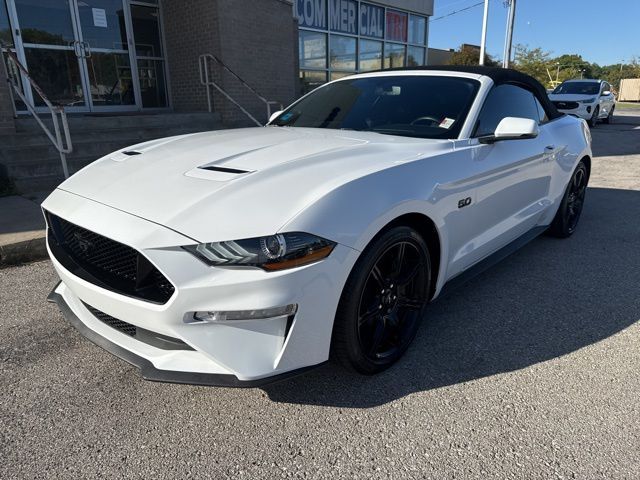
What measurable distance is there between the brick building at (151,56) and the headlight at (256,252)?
5.99 m

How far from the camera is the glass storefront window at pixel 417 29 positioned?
17156 millimetres

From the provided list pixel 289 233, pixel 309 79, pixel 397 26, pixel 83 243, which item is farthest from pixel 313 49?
pixel 289 233

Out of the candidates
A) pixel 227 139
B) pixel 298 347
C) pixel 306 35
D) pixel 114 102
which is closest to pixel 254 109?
pixel 114 102

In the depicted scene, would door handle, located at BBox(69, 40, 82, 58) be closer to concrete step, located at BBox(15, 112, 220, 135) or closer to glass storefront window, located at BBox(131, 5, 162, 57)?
glass storefront window, located at BBox(131, 5, 162, 57)

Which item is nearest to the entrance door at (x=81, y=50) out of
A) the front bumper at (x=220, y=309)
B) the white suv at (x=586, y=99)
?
the front bumper at (x=220, y=309)

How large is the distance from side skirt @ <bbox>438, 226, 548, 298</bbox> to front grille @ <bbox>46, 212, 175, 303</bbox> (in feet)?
5.57

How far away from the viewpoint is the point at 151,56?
1002cm

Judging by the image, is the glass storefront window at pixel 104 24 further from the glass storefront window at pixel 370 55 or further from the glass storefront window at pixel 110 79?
the glass storefront window at pixel 370 55

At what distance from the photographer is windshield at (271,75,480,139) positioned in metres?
3.10

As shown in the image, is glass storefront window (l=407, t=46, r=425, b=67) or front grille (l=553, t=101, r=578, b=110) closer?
front grille (l=553, t=101, r=578, b=110)

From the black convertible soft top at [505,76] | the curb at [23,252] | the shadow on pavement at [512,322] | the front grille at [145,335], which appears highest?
the black convertible soft top at [505,76]

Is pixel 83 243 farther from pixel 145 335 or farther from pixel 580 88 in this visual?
pixel 580 88

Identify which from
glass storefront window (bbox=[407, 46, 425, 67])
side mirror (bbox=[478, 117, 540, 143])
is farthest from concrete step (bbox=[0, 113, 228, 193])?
glass storefront window (bbox=[407, 46, 425, 67])

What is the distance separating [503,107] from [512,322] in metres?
1.57
